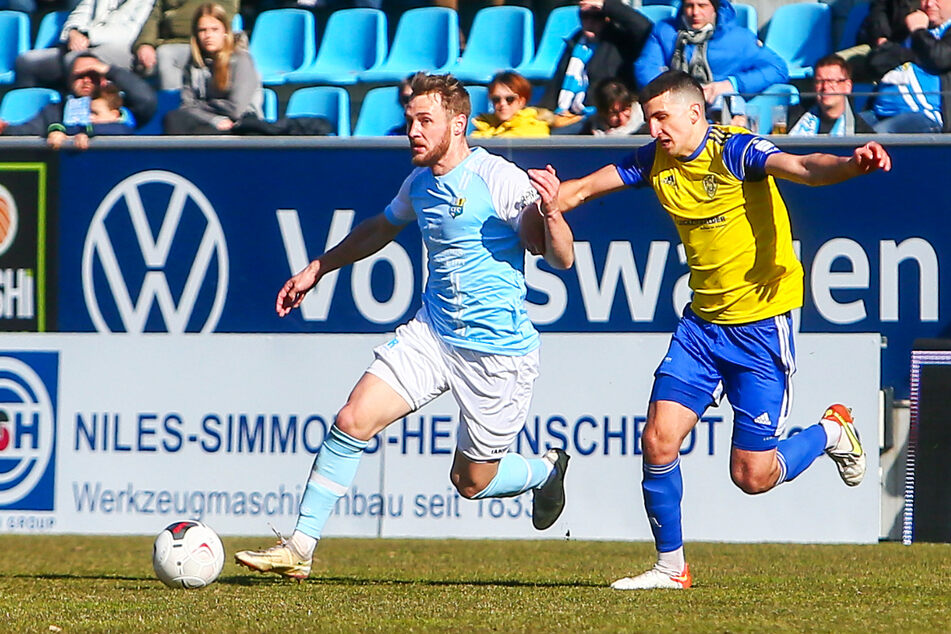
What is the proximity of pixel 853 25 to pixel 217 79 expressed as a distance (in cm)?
496

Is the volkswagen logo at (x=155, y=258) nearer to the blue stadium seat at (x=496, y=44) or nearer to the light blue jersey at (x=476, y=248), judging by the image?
the blue stadium seat at (x=496, y=44)

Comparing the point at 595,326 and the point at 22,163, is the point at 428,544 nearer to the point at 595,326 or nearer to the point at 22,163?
the point at 595,326

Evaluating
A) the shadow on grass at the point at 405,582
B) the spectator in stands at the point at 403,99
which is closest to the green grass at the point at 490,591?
the shadow on grass at the point at 405,582

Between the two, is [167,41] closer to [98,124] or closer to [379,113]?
[98,124]

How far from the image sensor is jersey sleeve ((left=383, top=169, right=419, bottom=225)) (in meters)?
6.89

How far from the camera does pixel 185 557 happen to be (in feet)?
21.3

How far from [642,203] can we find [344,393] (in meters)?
2.35

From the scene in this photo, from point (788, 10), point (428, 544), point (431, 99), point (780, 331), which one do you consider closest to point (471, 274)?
point (431, 99)

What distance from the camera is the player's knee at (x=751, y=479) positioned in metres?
6.77

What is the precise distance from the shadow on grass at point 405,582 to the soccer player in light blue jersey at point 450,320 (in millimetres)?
363

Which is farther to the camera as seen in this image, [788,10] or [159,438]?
[788,10]

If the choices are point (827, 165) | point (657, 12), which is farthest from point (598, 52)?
point (827, 165)

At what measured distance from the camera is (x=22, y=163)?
10.7m

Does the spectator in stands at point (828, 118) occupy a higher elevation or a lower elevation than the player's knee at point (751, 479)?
higher
